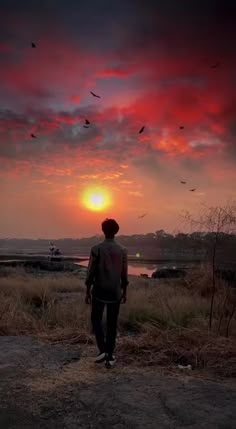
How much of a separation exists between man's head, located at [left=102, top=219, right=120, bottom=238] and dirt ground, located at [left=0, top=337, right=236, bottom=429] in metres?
1.87

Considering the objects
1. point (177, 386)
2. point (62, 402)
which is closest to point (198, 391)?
point (177, 386)

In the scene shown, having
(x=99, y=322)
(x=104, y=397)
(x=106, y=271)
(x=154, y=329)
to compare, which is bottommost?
(x=104, y=397)

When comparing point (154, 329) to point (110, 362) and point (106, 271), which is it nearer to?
point (110, 362)

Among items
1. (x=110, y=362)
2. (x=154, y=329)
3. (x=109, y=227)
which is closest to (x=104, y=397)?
(x=110, y=362)

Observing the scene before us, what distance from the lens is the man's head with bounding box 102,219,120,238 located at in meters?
6.66

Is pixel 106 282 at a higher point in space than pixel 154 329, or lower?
higher

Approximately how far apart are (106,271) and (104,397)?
6.33ft

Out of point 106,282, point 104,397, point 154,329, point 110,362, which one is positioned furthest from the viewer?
point 154,329

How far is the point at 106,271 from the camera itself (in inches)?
258

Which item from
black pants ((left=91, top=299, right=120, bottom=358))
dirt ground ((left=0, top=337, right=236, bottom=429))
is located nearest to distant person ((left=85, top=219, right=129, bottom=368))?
black pants ((left=91, top=299, right=120, bottom=358))

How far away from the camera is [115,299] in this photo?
6.55m

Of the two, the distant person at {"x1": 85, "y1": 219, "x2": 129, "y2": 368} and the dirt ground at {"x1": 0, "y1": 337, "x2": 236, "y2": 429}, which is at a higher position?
the distant person at {"x1": 85, "y1": 219, "x2": 129, "y2": 368}

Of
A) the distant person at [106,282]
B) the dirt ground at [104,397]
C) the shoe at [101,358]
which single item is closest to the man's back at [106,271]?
the distant person at [106,282]

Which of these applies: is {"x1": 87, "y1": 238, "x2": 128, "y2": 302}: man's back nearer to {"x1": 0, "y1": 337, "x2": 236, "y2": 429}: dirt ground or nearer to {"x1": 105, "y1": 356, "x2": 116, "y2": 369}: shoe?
{"x1": 105, "y1": 356, "x2": 116, "y2": 369}: shoe
